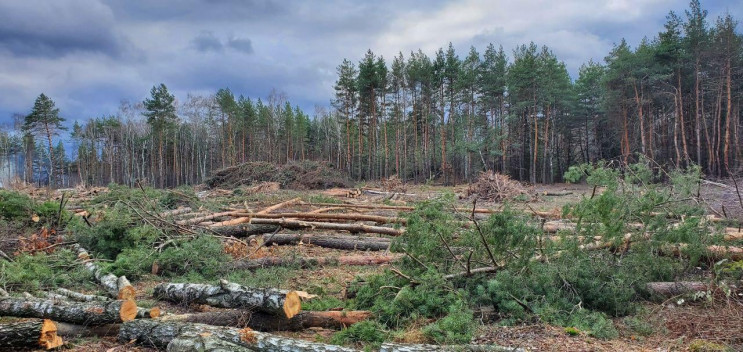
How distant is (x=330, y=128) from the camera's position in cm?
5634

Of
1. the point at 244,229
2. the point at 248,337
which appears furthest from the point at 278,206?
the point at 248,337

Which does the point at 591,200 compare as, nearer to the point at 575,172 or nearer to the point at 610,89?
the point at 575,172

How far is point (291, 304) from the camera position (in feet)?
13.3

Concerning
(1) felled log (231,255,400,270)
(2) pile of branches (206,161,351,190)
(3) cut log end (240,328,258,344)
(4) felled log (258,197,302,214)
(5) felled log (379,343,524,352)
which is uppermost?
(2) pile of branches (206,161,351,190)

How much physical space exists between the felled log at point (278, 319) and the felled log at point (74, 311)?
0.40 meters

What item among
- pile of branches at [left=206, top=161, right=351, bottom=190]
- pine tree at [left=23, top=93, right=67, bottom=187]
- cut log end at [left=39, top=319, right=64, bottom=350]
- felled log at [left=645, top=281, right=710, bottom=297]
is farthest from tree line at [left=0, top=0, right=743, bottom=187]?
cut log end at [left=39, top=319, right=64, bottom=350]

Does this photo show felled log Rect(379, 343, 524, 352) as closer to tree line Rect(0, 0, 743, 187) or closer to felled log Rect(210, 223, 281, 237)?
felled log Rect(210, 223, 281, 237)

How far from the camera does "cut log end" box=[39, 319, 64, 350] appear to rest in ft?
11.9

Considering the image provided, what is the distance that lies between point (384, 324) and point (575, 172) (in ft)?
9.47

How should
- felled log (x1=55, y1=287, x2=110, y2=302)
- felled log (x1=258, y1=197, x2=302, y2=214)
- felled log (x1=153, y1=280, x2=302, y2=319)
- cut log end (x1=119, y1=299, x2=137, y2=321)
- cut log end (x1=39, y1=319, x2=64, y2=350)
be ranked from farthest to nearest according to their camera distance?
A: felled log (x1=258, y1=197, x2=302, y2=214)
felled log (x1=55, y1=287, x2=110, y2=302)
felled log (x1=153, y1=280, x2=302, y2=319)
cut log end (x1=119, y1=299, x2=137, y2=321)
cut log end (x1=39, y1=319, x2=64, y2=350)

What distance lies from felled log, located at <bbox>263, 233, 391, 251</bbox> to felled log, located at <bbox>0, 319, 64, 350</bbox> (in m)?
5.25

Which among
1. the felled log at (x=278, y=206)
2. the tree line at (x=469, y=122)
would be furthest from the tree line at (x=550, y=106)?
the felled log at (x=278, y=206)

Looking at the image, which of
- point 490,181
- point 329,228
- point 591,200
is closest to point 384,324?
point 591,200

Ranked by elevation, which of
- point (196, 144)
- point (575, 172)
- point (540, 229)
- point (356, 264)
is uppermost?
point (196, 144)
